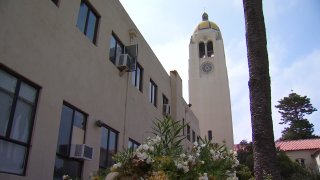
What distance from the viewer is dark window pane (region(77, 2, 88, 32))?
9727mm

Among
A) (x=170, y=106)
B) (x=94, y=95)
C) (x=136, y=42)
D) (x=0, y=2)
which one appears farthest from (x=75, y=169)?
(x=170, y=106)

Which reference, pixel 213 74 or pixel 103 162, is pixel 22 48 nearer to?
pixel 103 162

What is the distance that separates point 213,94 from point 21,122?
3392 cm

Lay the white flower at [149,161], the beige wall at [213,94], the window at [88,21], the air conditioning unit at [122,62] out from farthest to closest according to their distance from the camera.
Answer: the beige wall at [213,94]
the air conditioning unit at [122,62]
the window at [88,21]
the white flower at [149,161]

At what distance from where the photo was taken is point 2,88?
21.4ft

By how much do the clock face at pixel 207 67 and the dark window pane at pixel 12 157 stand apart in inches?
1416

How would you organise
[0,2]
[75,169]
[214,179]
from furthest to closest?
[75,169] → [0,2] → [214,179]

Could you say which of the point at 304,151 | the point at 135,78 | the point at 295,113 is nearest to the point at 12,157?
the point at 135,78

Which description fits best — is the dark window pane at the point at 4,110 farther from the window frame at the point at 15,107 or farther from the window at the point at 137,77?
the window at the point at 137,77

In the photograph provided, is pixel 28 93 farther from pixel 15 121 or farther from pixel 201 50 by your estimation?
pixel 201 50

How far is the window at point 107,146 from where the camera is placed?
10.2m

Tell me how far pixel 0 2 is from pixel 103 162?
5.59 metres

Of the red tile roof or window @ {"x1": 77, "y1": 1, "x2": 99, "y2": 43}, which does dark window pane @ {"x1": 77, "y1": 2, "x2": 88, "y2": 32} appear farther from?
the red tile roof

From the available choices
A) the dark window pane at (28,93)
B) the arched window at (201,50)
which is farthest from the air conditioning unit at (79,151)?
the arched window at (201,50)
